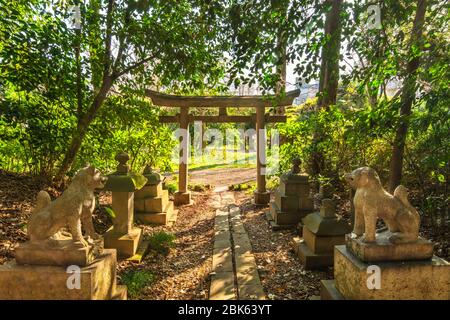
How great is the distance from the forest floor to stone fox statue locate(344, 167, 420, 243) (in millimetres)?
1418

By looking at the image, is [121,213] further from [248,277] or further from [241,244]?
[248,277]

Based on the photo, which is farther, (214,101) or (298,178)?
(214,101)

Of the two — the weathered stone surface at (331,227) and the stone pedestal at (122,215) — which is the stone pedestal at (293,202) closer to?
the weathered stone surface at (331,227)

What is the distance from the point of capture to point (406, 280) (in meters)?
2.61

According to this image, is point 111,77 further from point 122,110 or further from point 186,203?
point 186,203

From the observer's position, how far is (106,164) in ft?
26.8

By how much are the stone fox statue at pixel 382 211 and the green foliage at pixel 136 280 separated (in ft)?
8.80

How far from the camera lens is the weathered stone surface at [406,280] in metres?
2.58

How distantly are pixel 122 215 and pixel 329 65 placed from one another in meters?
4.50

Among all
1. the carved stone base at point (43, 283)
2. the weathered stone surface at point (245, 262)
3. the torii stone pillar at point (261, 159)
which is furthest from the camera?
the torii stone pillar at point (261, 159)

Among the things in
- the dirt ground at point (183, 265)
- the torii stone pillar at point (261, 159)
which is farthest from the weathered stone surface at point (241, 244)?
the torii stone pillar at point (261, 159)

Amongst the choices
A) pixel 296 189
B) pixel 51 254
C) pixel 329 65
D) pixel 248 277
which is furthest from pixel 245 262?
pixel 329 65
